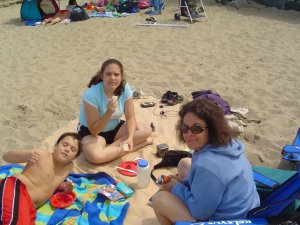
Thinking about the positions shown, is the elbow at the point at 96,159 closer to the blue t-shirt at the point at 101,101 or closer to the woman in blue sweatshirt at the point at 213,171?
the blue t-shirt at the point at 101,101

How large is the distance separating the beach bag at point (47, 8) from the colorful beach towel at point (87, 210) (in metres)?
8.21

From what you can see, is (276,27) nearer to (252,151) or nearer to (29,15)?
(252,151)

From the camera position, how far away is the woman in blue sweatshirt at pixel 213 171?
78.8 inches

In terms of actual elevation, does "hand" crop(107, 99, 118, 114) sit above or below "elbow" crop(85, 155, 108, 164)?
above

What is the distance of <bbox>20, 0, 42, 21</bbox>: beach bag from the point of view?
10.2 metres

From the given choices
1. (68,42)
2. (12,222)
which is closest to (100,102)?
(12,222)

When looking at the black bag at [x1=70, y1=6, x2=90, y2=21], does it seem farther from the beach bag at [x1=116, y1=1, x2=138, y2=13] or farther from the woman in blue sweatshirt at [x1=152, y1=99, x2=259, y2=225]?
the woman in blue sweatshirt at [x1=152, y1=99, x2=259, y2=225]

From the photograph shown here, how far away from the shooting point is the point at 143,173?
308cm

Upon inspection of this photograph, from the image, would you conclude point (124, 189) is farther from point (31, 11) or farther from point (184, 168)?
point (31, 11)

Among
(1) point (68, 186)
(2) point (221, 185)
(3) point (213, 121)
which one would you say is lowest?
(1) point (68, 186)

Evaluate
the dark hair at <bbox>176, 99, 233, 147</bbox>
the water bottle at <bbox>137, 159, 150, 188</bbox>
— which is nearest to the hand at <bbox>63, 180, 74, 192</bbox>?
the water bottle at <bbox>137, 159, 150, 188</bbox>

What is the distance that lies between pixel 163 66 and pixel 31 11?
6.02 metres

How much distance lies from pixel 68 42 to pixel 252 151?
5.77 metres

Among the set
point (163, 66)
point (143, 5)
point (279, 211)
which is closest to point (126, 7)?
point (143, 5)
